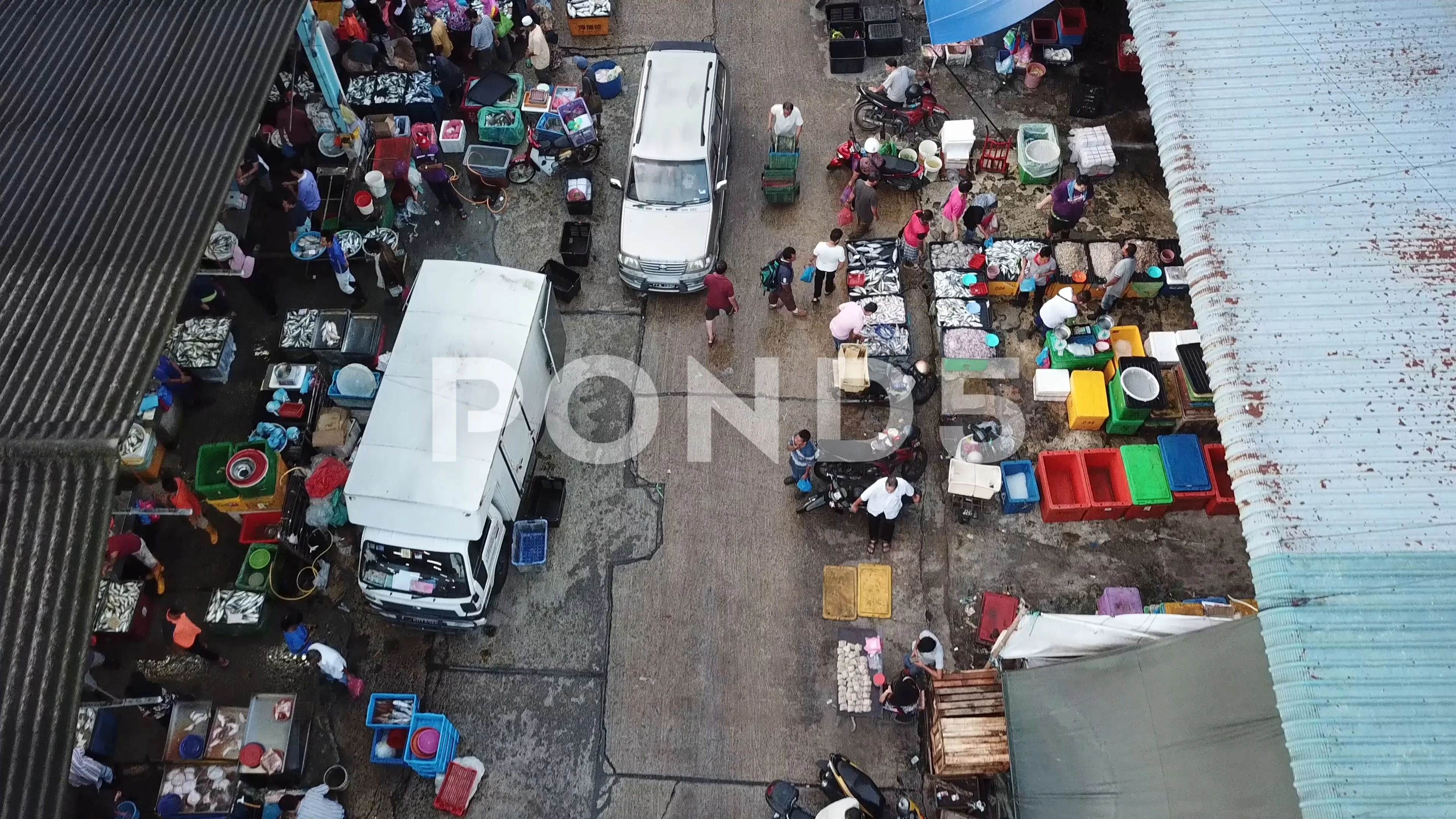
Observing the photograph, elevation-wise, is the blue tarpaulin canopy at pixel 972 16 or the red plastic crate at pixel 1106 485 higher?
the blue tarpaulin canopy at pixel 972 16

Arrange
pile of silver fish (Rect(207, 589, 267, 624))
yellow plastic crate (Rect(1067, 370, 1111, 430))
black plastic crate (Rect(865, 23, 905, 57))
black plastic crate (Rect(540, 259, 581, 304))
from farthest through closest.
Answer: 1. black plastic crate (Rect(865, 23, 905, 57))
2. black plastic crate (Rect(540, 259, 581, 304))
3. yellow plastic crate (Rect(1067, 370, 1111, 430))
4. pile of silver fish (Rect(207, 589, 267, 624))

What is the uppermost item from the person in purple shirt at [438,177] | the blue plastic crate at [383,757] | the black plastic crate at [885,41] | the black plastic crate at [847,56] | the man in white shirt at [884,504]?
the black plastic crate at [885,41]

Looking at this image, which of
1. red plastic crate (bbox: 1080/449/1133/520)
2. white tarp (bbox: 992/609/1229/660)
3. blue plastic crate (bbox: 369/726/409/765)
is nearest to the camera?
white tarp (bbox: 992/609/1229/660)

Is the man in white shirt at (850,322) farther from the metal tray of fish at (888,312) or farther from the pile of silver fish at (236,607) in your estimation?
the pile of silver fish at (236,607)

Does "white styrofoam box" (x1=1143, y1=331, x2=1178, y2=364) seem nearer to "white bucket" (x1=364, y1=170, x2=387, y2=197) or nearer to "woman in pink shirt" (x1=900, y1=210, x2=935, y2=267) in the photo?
"woman in pink shirt" (x1=900, y1=210, x2=935, y2=267)

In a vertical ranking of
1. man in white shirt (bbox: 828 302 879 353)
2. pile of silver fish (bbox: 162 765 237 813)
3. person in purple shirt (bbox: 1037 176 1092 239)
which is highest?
person in purple shirt (bbox: 1037 176 1092 239)

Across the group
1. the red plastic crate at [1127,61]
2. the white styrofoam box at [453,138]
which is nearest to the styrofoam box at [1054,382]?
the red plastic crate at [1127,61]

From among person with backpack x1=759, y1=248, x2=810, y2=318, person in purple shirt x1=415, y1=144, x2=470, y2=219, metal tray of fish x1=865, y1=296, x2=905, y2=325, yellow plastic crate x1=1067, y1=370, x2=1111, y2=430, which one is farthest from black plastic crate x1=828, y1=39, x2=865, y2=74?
yellow plastic crate x1=1067, y1=370, x2=1111, y2=430
